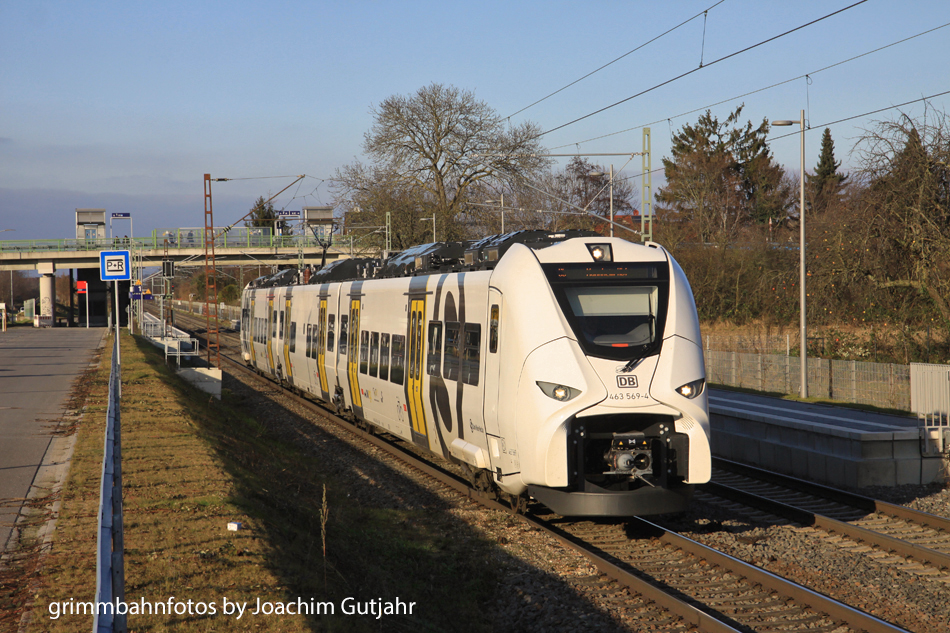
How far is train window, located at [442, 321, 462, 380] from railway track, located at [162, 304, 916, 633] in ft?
5.92

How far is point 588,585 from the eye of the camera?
315 inches

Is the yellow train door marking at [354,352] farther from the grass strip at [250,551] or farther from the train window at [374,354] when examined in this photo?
the grass strip at [250,551]

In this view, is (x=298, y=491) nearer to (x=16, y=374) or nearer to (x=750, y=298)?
(x=16, y=374)

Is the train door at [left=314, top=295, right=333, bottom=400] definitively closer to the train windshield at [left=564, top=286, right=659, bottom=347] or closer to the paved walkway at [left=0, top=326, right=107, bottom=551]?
the paved walkway at [left=0, top=326, right=107, bottom=551]

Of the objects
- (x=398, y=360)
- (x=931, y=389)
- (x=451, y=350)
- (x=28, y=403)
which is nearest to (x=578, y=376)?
(x=451, y=350)

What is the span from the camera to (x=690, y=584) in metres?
7.98

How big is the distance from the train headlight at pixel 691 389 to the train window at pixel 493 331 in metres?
2.17

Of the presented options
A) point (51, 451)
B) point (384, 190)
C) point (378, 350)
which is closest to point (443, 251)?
point (378, 350)

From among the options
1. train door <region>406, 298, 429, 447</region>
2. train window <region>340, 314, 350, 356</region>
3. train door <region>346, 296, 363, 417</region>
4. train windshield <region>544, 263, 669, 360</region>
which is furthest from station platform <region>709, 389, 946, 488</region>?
train window <region>340, 314, 350, 356</region>

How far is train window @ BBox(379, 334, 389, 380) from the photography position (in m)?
14.8

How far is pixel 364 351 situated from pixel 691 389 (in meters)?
8.61

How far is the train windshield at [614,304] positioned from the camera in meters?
9.04

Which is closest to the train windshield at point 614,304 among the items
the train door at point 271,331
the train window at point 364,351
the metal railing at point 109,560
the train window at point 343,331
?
the metal railing at point 109,560

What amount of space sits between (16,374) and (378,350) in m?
14.8
